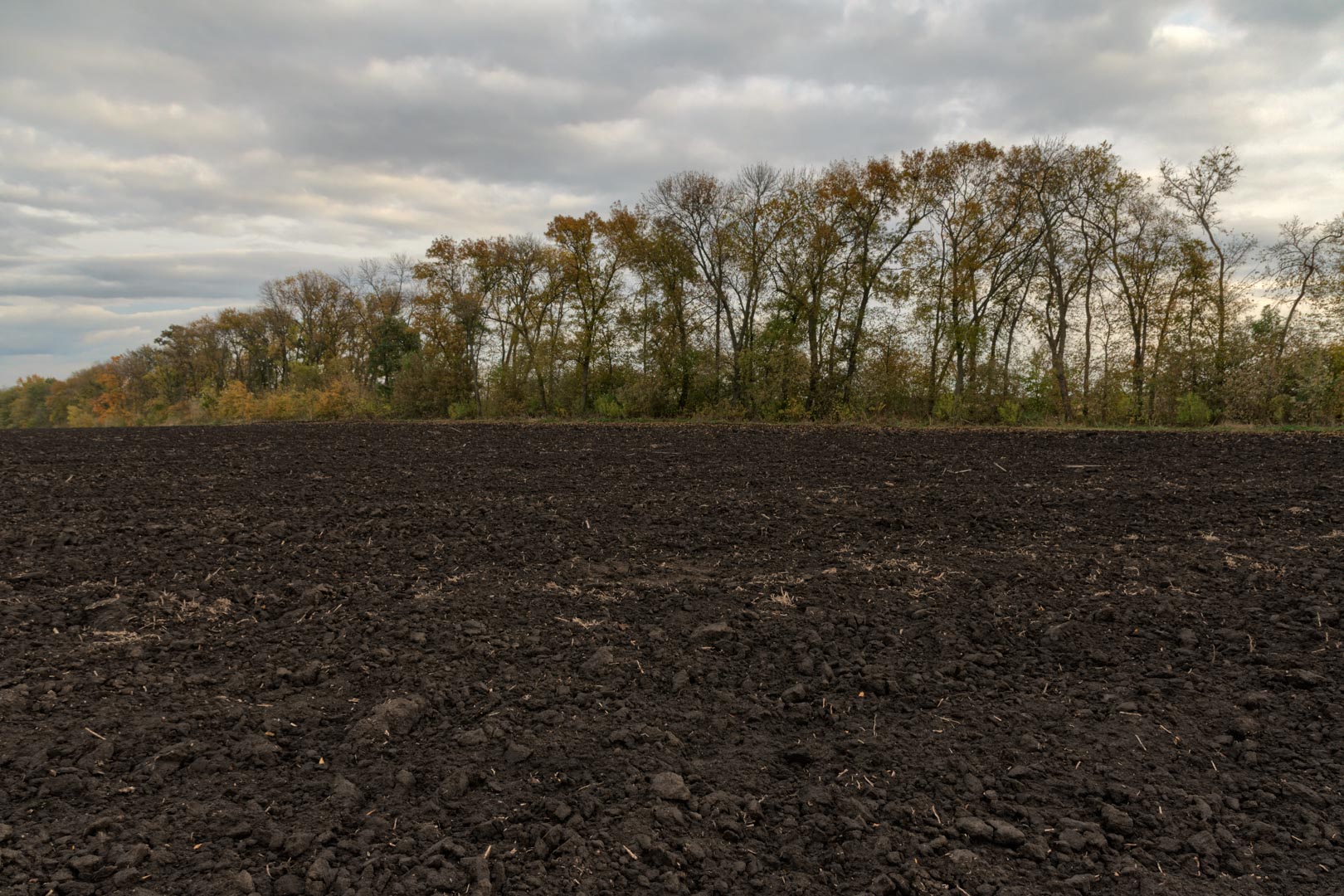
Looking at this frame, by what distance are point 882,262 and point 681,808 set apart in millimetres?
26849

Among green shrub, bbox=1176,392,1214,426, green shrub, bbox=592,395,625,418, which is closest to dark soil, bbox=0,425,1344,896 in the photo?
green shrub, bbox=1176,392,1214,426

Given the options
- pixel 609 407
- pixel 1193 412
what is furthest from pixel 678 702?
pixel 609 407

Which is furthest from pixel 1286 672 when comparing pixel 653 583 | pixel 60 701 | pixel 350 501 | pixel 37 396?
pixel 37 396

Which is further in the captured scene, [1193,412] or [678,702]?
[1193,412]

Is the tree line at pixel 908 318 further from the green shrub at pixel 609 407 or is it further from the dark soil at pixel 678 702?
the dark soil at pixel 678 702

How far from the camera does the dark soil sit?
9.05 ft

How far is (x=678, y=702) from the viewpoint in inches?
158

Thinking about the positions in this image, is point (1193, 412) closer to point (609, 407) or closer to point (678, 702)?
point (609, 407)

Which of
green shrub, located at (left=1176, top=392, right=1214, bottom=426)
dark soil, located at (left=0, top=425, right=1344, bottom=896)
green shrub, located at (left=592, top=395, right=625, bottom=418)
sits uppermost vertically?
green shrub, located at (left=592, top=395, right=625, bottom=418)

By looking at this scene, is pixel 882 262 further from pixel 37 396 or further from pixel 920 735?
pixel 37 396

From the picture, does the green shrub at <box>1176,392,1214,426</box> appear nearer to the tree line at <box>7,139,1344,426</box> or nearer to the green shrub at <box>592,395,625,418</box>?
the tree line at <box>7,139,1344,426</box>

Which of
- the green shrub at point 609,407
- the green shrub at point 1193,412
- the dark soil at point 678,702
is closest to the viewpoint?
the dark soil at point 678,702

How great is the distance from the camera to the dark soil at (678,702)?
9.05 feet

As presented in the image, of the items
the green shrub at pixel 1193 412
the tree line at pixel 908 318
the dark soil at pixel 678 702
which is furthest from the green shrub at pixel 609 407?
the dark soil at pixel 678 702
